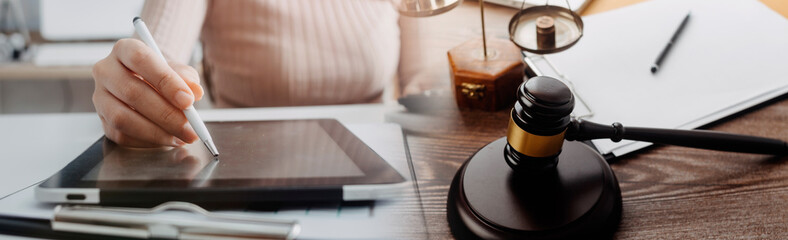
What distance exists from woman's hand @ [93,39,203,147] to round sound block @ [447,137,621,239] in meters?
→ 0.19

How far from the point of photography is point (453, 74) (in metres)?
Result: 0.48

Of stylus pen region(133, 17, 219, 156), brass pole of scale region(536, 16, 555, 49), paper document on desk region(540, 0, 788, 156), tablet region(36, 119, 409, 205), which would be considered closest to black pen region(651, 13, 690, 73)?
paper document on desk region(540, 0, 788, 156)

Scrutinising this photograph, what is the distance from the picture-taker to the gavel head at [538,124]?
319 millimetres

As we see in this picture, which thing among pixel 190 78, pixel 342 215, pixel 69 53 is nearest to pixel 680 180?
pixel 342 215

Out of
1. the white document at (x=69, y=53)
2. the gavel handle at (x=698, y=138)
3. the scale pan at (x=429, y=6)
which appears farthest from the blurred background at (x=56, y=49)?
the gavel handle at (x=698, y=138)

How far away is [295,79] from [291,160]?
10.2 inches

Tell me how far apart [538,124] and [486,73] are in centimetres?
13

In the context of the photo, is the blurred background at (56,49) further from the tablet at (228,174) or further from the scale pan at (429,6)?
the scale pan at (429,6)

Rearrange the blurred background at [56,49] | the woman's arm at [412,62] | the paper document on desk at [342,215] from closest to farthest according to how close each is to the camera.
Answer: the paper document on desk at [342,215] < the blurred background at [56,49] < the woman's arm at [412,62]

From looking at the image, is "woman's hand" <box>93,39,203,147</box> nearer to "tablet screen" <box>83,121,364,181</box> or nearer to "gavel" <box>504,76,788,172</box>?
"tablet screen" <box>83,121,364,181</box>

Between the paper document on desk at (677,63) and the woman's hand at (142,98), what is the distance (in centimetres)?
32

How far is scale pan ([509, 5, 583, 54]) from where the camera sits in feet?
1.45

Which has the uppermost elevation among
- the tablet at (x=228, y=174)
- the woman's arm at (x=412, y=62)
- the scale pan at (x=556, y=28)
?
the scale pan at (x=556, y=28)

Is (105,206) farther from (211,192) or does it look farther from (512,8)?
(512,8)
